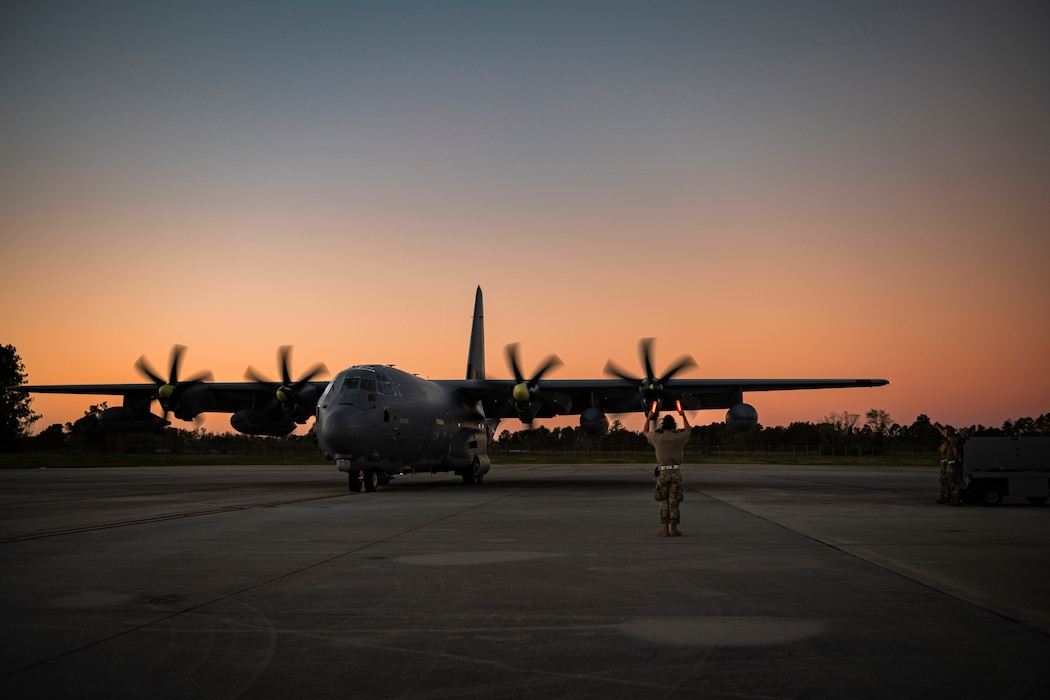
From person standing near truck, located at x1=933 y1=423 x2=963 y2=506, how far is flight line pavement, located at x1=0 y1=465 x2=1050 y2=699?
549 centimetres

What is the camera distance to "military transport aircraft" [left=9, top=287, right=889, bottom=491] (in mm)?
25472

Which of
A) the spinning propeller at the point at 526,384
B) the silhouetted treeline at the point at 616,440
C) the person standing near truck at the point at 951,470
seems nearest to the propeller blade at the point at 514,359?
the spinning propeller at the point at 526,384

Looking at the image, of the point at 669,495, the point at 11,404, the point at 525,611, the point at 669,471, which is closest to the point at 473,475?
the point at 669,471

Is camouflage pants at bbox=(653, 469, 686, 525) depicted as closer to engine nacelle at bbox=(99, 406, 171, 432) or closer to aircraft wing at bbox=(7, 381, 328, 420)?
aircraft wing at bbox=(7, 381, 328, 420)

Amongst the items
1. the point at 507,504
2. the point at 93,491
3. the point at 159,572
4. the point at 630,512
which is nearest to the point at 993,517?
the point at 630,512

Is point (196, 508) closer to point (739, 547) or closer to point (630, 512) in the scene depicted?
point (630, 512)

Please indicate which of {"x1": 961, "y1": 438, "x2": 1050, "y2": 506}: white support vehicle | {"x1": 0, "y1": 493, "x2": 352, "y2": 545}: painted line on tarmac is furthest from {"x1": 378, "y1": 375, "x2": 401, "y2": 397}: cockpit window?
{"x1": 961, "y1": 438, "x2": 1050, "y2": 506}: white support vehicle

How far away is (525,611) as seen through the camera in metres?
6.66

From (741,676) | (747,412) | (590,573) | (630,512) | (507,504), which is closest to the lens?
(741,676)

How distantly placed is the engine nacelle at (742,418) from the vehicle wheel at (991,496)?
12.0 m

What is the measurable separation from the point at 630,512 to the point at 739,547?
254 inches

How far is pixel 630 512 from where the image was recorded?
17328 millimetres

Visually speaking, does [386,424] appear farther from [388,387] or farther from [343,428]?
[343,428]

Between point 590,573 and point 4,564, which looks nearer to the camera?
point 590,573
